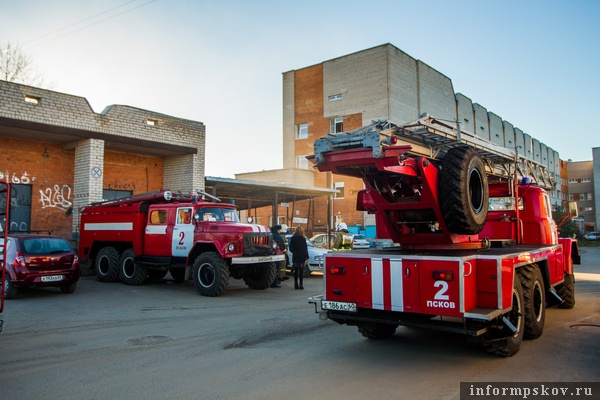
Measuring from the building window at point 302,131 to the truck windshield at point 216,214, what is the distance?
31.9 metres

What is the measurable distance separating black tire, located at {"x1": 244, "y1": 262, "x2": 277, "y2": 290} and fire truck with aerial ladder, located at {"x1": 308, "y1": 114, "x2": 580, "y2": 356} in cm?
631

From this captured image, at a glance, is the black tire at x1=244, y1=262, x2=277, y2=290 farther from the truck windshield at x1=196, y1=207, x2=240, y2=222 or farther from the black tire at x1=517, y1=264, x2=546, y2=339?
the black tire at x1=517, y1=264, x2=546, y2=339

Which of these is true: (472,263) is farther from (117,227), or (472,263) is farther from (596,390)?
(117,227)

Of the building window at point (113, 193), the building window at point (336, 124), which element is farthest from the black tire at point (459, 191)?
the building window at point (336, 124)

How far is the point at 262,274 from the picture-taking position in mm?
13695

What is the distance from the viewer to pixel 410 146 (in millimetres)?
5930

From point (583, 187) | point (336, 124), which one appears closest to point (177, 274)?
point (336, 124)

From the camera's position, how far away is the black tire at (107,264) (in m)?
15.1

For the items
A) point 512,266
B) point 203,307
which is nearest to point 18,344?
point 203,307

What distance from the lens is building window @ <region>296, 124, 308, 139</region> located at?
1784 inches

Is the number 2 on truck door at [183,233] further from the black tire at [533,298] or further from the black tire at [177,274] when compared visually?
the black tire at [533,298]

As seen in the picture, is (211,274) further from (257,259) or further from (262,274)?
(262,274)

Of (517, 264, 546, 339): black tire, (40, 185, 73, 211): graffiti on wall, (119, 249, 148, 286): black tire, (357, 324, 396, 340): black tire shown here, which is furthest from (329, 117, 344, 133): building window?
(357, 324, 396, 340): black tire

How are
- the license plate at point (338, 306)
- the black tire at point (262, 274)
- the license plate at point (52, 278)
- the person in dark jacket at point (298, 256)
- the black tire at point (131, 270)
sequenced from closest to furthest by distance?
the license plate at point (338, 306), the license plate at point (52, 278), the black tire at point (262, 274), the person in dark jacket at point (298, 256), the black tire at point (131, 270)
